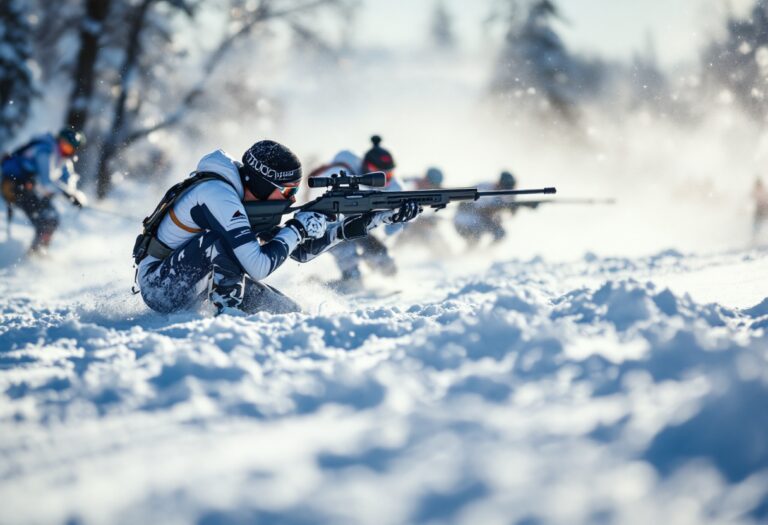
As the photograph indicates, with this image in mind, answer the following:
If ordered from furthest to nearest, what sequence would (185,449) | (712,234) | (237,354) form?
(712,234) → (237,354) → (185,449)

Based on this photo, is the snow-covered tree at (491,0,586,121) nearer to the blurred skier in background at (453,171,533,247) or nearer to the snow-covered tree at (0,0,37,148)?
the blurred skier in background at (453,171,533,247)

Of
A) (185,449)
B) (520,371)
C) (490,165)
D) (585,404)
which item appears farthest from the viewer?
(490,165)

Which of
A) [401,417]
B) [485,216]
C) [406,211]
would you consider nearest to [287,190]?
[406,211]

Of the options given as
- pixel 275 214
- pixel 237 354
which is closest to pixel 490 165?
pixel 275 214

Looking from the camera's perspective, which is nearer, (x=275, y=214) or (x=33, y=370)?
(x=33, y=370)

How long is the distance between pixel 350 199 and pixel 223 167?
1.17 m

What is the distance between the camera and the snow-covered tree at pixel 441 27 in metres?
63.7

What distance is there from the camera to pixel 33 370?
375 cm

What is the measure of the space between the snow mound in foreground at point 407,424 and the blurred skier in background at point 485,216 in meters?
8.78

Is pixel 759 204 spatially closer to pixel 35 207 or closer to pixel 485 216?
pixel 485 216

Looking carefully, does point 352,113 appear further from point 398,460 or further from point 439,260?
point 398,460

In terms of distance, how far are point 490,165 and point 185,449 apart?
2987cm

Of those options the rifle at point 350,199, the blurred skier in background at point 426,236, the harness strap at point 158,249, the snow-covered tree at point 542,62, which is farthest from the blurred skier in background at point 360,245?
the snow-covered tree at point 542,62

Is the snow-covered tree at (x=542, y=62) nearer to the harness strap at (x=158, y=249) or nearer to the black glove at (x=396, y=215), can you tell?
the black glove at (x=396, y=215)
